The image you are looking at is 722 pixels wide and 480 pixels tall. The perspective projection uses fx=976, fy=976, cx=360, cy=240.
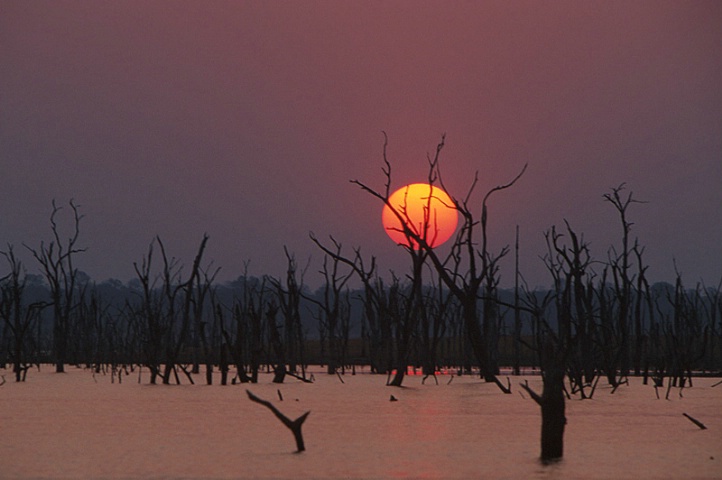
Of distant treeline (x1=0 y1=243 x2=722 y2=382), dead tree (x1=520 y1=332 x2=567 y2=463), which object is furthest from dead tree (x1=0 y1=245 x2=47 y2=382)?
dead tree (x1=520 y1=332 x2=567 y2=463)

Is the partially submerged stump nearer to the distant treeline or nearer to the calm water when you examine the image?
the calm water

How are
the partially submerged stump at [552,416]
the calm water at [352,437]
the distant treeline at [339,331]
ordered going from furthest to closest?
the distant treeline at [339,331] → the partially submerged stump at [552,416] → the calm water at [352,437]

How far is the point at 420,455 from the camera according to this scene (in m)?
6.85

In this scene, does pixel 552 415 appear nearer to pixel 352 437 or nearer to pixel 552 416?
pixel 552 416

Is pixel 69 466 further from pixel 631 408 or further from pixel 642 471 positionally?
pixel 631 408

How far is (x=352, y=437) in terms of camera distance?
8125mm

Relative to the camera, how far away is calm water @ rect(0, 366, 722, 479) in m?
6.11

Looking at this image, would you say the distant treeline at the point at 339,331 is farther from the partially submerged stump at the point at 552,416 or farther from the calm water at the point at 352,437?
the partially submerged stump at the point at 552,416

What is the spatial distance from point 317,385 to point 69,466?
1080 centimetres

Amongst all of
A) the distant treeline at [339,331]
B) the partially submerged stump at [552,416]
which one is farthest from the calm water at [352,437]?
the distant treeline at [339,331]

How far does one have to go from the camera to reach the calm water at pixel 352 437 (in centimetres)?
611

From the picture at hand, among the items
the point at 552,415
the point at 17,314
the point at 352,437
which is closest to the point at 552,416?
the point at 552,415

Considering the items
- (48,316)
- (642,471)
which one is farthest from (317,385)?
(48,316)

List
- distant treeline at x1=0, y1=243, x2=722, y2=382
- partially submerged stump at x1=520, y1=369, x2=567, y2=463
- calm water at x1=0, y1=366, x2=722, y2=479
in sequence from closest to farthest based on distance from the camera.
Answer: calm water at x1=0, y1=366, x2=722, y2=479 < partially submerged stump at x1=520, y1=369, x2=567, y2=463 < distant treeline at x1=0, y1=243, x2=722, y2=382
